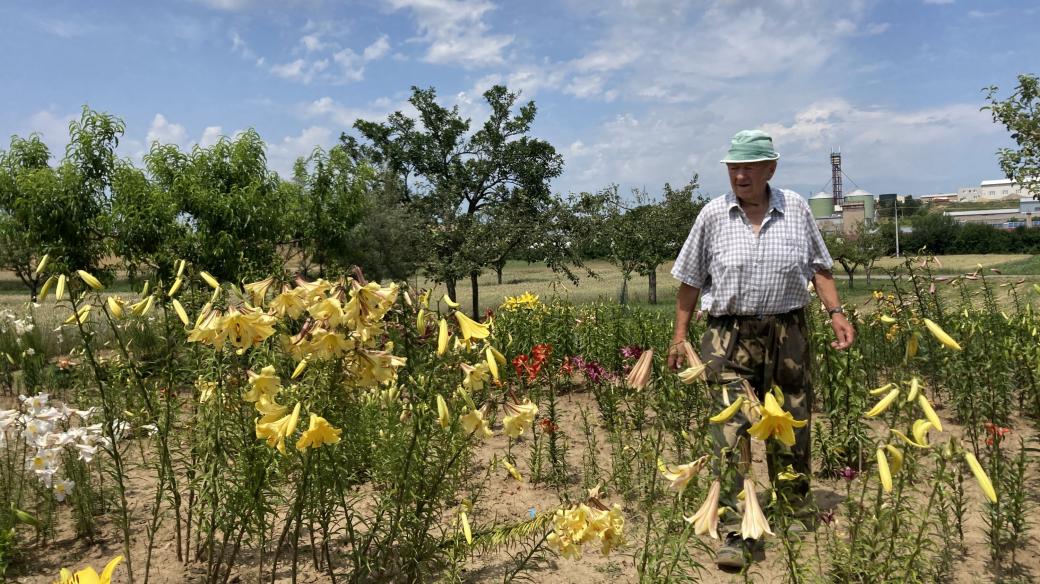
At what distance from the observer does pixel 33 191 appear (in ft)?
26.3

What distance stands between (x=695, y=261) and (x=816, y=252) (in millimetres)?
518

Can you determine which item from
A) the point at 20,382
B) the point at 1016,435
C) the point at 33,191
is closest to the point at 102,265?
the point at 33,191

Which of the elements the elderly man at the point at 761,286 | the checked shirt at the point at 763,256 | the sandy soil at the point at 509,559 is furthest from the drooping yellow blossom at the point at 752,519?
the checked shirt at the point at 763,256

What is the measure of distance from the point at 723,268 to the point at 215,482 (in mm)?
2101

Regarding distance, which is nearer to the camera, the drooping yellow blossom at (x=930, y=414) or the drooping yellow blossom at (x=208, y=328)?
the drooping yellow blossom at (x=930, y=414)

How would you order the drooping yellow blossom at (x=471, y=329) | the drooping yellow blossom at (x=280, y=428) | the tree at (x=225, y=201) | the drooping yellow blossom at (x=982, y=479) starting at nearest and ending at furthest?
the drooping yellow blossom at (x=982, y=479), the drooping yellow blossom at (x=280, y=428), the drooping yellow blossom at (x=471, y=329), the tree at (x=225, y=201)

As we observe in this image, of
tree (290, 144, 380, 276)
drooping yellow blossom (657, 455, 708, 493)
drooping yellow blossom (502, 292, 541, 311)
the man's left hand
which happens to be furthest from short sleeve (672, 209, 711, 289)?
tree (290, 144, 380, 276)

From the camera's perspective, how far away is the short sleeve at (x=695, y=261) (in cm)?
306

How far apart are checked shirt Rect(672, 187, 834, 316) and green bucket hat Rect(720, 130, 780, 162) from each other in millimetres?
191

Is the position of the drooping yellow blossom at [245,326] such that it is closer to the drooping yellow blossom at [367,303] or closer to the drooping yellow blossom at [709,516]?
the drooping yellow blossom at [367,303]

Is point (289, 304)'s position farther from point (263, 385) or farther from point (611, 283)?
point (611, 283)

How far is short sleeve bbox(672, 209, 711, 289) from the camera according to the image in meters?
3.06

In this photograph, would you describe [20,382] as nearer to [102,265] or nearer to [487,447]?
[102,265]

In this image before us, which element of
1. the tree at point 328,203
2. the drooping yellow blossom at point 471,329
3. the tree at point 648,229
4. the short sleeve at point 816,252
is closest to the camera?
the drooping yellow blossom at point 471,329
